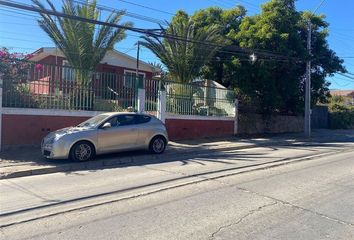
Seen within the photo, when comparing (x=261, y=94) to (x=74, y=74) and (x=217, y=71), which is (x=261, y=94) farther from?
(x=74, y=74)

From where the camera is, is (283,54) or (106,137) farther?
(283,54)

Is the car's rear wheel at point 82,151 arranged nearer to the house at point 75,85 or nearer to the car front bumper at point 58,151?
the car front bumper at point 58,151

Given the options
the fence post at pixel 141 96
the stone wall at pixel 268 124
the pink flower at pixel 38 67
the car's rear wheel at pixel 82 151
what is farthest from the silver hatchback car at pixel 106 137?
the stone wall at pixel 268 124

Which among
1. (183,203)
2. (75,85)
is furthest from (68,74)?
(183,203)

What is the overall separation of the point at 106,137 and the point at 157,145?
7.09ft

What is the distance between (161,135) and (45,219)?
8187 millimetres

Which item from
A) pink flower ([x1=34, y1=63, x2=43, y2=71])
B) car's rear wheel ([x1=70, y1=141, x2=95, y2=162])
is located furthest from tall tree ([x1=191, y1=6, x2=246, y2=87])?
car's rear wheel ([x1=70, y1=141, x2=95, y2=162])

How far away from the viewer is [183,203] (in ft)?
23.1

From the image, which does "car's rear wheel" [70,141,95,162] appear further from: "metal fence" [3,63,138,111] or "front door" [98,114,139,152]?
"metal fence" [3,63,138,111]

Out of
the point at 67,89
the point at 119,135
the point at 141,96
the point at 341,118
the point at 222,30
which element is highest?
the point at 222,30

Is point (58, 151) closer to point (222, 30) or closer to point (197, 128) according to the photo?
point (197, 128)

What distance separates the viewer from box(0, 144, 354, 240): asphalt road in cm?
555

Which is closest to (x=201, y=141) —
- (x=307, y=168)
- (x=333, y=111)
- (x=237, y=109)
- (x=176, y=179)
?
(x=237, y=109)

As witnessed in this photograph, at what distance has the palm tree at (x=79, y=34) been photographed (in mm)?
17547
